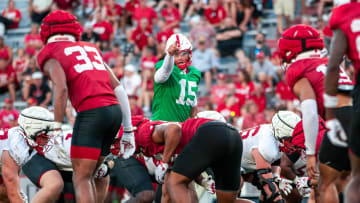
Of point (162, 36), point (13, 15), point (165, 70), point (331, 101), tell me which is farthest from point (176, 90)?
point (13, 15)

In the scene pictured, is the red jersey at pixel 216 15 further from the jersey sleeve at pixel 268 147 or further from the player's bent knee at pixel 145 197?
the player's bent knee at pixel 145 197

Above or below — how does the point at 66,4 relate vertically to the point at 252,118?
above

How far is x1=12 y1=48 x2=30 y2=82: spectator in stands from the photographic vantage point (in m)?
15.9

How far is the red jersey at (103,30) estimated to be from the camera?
634 inches

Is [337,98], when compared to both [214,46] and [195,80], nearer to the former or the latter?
[195,80]

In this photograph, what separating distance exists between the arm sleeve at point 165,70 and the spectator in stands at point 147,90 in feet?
21.1

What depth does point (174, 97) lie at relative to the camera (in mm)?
7777

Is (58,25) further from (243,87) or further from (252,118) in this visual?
(243,87)

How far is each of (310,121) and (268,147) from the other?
1.42m

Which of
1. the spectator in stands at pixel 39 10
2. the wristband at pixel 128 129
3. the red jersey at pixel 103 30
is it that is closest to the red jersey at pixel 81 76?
the wristband at pixel 128 129

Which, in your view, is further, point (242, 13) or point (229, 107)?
point (242, 13)

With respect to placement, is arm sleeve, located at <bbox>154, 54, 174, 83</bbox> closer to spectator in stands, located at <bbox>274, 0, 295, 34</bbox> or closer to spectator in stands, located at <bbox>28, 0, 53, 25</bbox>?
spectator in stands, located at <bbox>274, 0, 295, 34</bbox>

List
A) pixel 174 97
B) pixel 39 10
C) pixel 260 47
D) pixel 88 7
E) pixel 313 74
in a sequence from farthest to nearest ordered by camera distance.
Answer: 1. pixel 88 7
2. pixel 39 10
3. pixel 260 47
4. pixel 174 97
5. pixel 313 74

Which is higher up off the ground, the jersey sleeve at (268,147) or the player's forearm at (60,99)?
the player's forearm at (60,99)
